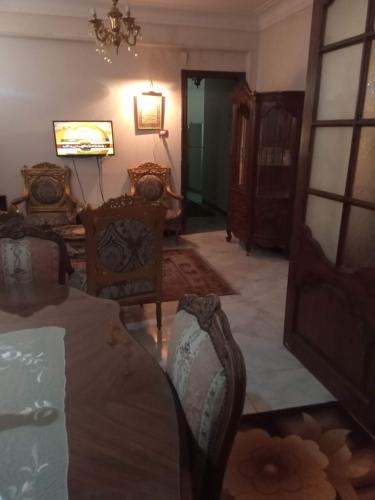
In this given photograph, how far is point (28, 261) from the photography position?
1861mm

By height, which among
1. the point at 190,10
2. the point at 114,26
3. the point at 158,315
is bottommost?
the point at 158,315

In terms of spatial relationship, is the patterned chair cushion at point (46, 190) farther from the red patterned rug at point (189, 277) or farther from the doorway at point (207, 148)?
the doorway at point (207, 148)

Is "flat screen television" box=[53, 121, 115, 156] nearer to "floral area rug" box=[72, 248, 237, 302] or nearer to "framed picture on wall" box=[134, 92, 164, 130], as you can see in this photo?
"framed picture on wall" box=[134, 92, 164, 130]

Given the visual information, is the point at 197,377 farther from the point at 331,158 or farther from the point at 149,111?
the point at 149,111

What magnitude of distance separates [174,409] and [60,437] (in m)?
0.29

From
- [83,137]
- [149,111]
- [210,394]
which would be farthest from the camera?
[149,111]

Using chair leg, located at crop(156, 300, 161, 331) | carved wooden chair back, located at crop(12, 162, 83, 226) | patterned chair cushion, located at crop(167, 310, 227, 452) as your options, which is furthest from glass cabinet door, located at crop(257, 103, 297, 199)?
patterned chair cushion, located at crop(167, 310, 227, 452)

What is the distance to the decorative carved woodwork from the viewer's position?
4.18 m

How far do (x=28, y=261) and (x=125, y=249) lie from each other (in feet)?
2.51

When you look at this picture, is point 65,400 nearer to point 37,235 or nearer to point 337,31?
point 37,235

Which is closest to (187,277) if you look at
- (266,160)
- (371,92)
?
(266,160)

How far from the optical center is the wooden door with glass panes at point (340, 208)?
6.03 ft

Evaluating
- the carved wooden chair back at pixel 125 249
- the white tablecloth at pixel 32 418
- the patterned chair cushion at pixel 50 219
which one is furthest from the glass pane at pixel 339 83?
the patterned chair cushion at pixel 50 219

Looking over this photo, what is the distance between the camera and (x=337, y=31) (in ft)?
6.52
